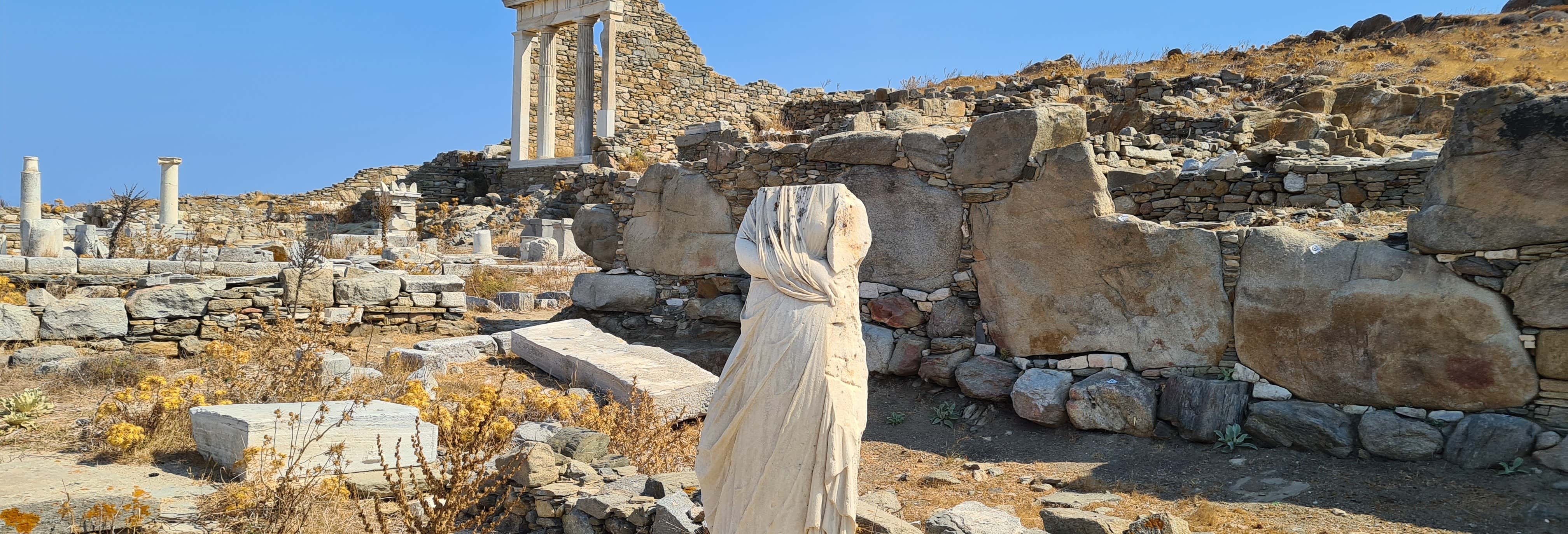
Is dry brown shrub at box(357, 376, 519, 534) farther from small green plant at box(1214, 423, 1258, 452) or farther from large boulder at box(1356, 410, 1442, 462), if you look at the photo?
large boulder at box(1356, 410, 1442, 462)

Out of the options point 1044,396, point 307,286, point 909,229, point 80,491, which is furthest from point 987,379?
point 307,286

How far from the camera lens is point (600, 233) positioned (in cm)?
1092

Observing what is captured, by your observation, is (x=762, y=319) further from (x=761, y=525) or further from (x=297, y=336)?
(x=297, y=336)

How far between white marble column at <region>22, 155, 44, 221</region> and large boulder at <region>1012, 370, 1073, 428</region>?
16671mm

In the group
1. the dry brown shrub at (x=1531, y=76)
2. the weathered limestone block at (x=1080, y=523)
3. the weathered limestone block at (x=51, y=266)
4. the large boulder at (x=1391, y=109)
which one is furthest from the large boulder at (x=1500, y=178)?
the weathered limestone block at (x=51, y=266)

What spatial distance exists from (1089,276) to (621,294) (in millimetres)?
5267

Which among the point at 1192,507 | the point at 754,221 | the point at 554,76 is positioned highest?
the point at 554,76

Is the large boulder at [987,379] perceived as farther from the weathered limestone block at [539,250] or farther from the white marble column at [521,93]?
the white marble column at [521,93]

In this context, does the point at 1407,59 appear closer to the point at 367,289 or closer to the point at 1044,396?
the point at 1044,396

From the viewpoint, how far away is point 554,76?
23.5 meters

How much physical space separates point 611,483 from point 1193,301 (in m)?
4.19

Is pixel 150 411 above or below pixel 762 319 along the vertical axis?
below

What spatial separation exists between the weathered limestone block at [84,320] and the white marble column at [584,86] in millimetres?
15382

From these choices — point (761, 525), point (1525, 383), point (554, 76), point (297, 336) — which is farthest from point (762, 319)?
point (554, 76)
